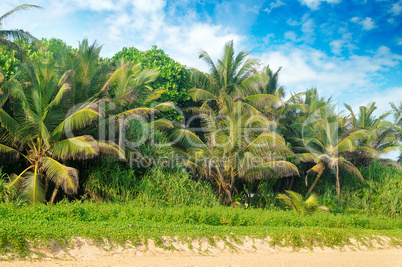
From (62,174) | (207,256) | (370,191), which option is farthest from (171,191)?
(370,191)

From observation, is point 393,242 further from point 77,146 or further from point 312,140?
point 77,146

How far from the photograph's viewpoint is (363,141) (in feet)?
71.3

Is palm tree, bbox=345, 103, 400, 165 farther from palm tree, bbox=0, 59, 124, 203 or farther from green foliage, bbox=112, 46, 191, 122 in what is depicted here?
palm tree, bbox=0, 59, 124, 203

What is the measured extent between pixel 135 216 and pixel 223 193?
671 cm

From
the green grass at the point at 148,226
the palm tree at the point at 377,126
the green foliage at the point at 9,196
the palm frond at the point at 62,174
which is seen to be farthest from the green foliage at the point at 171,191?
the palm tree at the point at 377,126

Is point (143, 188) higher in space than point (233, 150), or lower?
lower

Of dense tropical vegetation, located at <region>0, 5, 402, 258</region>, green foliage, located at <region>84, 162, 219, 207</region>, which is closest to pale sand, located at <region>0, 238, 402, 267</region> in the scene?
dense tropical vegetation, located at <region>0, 5, 402, 258</region>

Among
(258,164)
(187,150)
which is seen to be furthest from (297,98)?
(187,150)

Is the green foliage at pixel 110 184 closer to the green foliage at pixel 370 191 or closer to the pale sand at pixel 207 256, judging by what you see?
the pale sand at pixel 207 256

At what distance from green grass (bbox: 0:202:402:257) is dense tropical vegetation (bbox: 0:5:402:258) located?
0.11 metres

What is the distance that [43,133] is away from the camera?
11.5m

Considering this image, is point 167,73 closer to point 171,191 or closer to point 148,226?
point 171,191

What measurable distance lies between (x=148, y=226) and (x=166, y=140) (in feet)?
22.7

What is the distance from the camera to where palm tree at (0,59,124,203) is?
11336 mm
